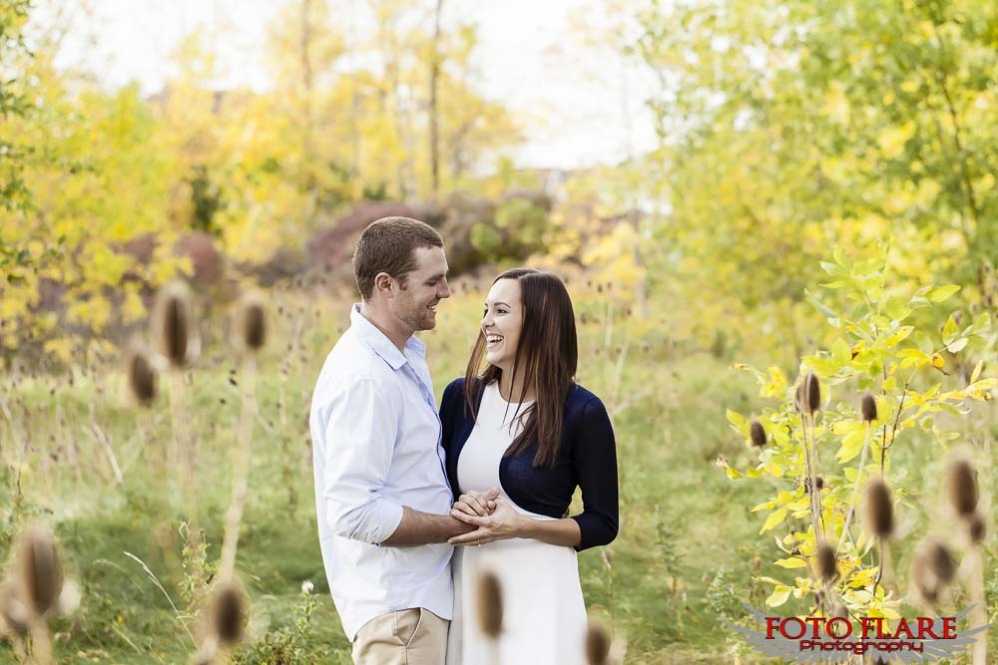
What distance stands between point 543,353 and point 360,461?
2.00 feet

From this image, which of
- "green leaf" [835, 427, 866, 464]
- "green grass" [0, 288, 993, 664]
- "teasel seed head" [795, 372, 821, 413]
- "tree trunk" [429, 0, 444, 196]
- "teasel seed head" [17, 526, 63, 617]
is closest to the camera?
"teasel seed head" [17, 526, 63, 617]

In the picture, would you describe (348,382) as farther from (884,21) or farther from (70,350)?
(70,350)

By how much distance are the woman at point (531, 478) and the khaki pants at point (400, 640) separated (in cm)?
11

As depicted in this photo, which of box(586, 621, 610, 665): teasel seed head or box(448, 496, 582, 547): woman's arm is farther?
box(448, 496, 582, 547): woman's arm

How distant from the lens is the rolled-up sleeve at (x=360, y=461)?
235cm

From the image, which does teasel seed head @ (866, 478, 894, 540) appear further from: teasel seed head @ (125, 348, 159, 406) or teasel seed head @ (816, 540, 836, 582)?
teasel seed head @ (125, 348, 159, 406)

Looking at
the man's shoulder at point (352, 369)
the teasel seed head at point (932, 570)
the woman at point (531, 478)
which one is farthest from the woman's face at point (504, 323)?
the teasel seed head at point (932, 570)

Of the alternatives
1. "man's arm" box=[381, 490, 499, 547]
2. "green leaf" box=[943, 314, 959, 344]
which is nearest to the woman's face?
"man's arm" box=[381, 490, 499, 547]

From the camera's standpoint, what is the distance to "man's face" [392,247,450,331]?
2.59 metres

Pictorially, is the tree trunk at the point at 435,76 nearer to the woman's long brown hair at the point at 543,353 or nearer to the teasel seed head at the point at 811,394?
the woman's long brown hair at the point at 543,353

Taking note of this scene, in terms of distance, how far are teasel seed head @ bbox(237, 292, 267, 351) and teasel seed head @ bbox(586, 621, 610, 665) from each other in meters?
0.64

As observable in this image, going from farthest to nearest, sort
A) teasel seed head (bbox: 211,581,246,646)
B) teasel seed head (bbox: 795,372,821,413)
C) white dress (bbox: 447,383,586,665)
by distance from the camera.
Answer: white dress (bbox: 447,383,586,665), teasel seed head (bbox: 795,372,821,413), teasel seed head (bbox: 211,581,246,646)

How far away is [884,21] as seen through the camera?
6398 millimetres

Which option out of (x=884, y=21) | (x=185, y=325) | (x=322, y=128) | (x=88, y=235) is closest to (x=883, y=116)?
(x=884, y=21)
